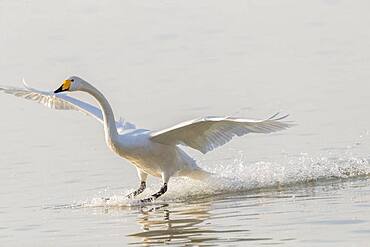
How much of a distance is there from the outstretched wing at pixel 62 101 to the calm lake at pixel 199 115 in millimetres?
659

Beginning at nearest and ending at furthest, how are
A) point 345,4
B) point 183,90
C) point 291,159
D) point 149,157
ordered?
point 149,157
point 291,159
point 183,90
point 345,4

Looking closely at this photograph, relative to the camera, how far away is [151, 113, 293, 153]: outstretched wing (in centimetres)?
1363

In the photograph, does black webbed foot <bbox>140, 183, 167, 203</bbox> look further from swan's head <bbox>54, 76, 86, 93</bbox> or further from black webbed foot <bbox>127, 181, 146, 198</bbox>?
swan's head <bbox>54, 76, 86, 93</bbox>

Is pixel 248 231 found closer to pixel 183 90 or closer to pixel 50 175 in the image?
pixel 50 175

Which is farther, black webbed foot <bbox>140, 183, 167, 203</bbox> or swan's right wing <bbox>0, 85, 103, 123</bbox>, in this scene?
swan's right wing <bbox>0, 85, 103, 123</bbox>

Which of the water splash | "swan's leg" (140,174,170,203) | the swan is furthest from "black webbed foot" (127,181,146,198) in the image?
"swan's leg" (140,174,170,203)

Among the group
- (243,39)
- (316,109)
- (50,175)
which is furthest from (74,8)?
(50,175)

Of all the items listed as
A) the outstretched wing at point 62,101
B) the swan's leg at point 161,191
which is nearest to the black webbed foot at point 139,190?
the swan's leg at point 161,191

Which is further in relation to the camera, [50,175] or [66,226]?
[50,175]

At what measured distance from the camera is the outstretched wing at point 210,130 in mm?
13633

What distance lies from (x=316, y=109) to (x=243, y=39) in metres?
8.92

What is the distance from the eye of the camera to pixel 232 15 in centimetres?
3131

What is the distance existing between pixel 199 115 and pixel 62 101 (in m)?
2.98

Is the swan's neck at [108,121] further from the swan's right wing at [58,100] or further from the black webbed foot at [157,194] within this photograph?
the swan's right wing at [58,100]
